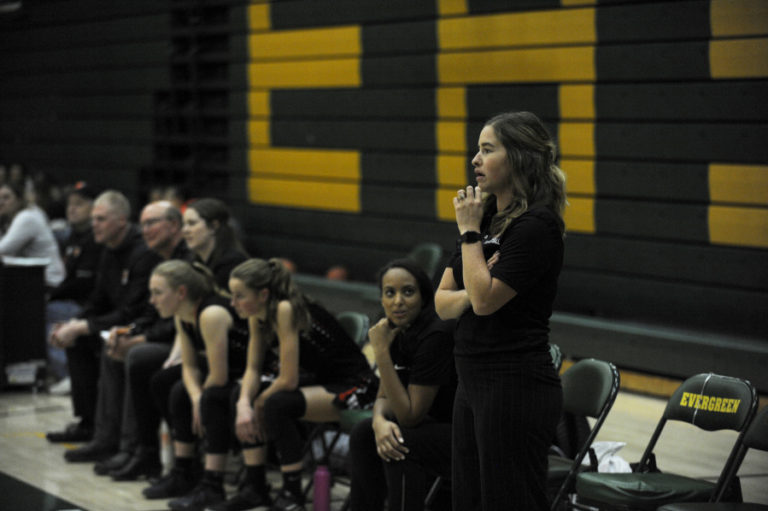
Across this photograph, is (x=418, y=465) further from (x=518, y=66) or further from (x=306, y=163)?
(x=306, y=163)

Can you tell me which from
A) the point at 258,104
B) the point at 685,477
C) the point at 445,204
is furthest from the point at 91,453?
the point at 258,104

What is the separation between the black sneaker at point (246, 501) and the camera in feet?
16.2

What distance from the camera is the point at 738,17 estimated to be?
6.50 metres

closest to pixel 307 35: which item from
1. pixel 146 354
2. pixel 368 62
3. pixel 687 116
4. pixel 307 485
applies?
pixel 368 62

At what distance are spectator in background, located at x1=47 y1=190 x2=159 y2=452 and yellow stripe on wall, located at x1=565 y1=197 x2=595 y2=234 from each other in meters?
3.07

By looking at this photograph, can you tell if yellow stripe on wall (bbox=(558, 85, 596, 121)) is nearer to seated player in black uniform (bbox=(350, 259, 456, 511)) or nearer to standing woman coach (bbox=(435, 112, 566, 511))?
seated player in black uniform (bbox=(350, 259, 456, 511))

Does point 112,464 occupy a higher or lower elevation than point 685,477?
lower

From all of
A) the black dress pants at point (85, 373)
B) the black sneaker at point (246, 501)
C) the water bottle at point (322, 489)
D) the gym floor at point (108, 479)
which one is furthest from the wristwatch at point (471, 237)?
the black dress pants at point (85, 373)

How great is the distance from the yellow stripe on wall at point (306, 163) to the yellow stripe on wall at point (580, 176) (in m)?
2.43

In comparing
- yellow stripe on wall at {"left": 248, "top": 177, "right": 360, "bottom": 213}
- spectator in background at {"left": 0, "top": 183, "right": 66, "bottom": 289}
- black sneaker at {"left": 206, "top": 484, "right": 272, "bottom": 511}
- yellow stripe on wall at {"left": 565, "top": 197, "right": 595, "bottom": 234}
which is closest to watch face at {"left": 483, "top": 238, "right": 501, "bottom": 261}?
black sneaker at {"left": 206, "top": 484, "right": 272, "bottom": 511}

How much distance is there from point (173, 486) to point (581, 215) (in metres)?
3.70

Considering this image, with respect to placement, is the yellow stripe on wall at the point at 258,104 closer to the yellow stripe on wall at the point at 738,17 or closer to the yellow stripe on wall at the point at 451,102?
the yellow stripe on wall at the point at 451,102

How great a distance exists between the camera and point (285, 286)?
16.2ft

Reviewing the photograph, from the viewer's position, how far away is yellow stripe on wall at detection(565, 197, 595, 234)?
7.61 metres
